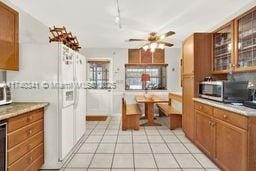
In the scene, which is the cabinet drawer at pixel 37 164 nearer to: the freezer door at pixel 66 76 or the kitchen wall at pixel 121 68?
the freezer door at pixel 66 76

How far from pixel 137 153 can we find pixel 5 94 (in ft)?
7.25

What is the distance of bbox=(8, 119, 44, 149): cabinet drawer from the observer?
6.94 feet

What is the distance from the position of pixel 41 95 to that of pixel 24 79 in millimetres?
321

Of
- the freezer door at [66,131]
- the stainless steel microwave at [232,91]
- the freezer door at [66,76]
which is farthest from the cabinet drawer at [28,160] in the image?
the stainless steel microwave at [232,91]

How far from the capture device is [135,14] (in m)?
3.95

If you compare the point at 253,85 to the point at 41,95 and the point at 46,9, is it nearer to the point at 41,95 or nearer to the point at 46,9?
the point at 41,95

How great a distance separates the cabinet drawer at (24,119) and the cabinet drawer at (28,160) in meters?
0.36

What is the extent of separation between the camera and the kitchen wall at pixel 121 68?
24.5ft

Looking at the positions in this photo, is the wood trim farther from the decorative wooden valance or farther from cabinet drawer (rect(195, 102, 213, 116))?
cabinet drawer (rect(195, 102, 213, 116))

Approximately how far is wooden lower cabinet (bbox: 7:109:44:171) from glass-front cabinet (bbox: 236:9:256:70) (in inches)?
114

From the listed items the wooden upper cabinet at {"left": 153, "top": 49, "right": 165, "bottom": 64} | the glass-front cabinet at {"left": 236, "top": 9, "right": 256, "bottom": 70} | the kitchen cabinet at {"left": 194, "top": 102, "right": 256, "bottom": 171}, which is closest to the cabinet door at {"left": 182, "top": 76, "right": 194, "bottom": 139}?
the kitchen cabinet at {"left": 194, "top": 102, "right": 256, "bottom": 171}

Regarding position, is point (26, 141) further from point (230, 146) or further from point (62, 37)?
point (230, 146)

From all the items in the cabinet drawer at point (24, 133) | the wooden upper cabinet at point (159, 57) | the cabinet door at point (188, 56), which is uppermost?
the wooden upper cabinet at point (159, 57)

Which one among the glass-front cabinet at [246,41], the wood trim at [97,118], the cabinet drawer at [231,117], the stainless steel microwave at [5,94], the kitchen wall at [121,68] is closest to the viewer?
the cabinet drawer at [231,117]
